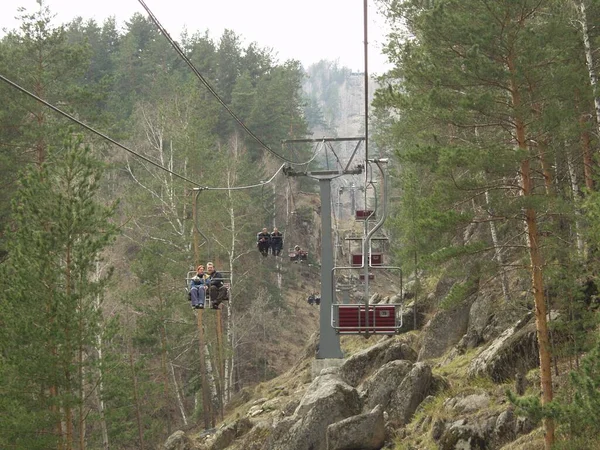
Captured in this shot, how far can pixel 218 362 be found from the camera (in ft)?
121

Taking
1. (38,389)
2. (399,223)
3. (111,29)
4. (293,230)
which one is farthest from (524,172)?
(111,29)

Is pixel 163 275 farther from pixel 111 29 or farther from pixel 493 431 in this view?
pixel 111 29

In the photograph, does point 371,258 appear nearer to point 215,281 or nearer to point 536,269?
point 215,281

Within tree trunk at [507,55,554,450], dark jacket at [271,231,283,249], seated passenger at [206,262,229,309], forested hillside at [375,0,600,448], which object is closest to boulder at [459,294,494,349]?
dark jacket at [271,231,283,249]

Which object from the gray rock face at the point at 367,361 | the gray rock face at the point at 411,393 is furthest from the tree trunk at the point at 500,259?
the gray rock face at the point at 367,361

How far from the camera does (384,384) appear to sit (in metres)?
20.5

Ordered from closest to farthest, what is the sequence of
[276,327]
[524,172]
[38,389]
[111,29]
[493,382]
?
1. [524,172]
2. [493,382]
3. [38,389]
4. [276,327]
5. [111,29]

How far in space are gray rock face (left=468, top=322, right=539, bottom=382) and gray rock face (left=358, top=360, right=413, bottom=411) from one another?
7.02 ft

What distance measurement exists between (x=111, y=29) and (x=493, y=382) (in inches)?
2430

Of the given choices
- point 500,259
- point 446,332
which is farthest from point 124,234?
point 500,259

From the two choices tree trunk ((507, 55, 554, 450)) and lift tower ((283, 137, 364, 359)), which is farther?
lift tower ((283, 137, 364, 359))

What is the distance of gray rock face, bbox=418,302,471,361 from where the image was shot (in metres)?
26.6

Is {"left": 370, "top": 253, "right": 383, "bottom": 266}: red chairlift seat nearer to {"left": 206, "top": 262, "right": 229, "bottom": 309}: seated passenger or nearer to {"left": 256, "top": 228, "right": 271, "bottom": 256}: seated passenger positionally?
{"left": 256, "top": 228, "right": 271, "bottom": 256}: seated passenger

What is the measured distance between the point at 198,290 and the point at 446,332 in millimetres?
11067
